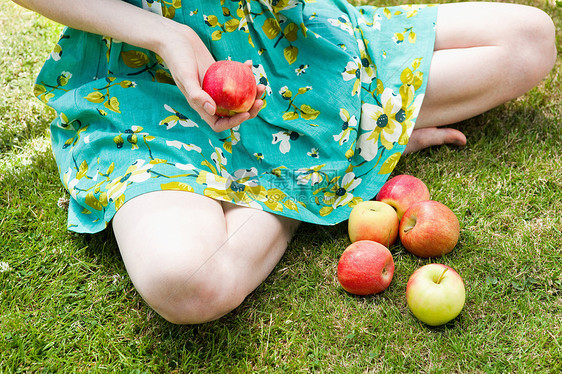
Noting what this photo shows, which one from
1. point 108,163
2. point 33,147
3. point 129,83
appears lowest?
point 33,147

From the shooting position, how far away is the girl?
1504 millimetres

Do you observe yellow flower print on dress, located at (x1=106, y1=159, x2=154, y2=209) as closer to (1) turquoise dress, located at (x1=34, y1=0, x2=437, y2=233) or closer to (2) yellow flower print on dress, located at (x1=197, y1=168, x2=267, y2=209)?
(1) turquoise dress, located at (x1=34, y1=0, x2=437, y2=233)

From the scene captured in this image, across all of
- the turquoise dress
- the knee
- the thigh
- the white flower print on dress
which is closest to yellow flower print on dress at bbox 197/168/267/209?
the turquoise dress

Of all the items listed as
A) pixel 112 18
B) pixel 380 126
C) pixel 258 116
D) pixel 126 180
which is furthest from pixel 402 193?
pixel 112 18

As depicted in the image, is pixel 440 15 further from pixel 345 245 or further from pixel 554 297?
pixel 554 297

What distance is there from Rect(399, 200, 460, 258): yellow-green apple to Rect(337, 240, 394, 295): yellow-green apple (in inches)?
4.8

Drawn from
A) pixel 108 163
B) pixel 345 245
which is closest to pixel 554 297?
pixel 345 245

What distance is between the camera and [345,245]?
1786 mm

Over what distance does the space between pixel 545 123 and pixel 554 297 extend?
0.98 metres

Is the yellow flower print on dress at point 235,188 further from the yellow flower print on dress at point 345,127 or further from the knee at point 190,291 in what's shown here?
the yellow flower print on dress at point 345,127

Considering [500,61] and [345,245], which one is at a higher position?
[500,61]

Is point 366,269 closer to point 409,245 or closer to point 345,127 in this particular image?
point 409,245

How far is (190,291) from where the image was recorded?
1409 millimetres

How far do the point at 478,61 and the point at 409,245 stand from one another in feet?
2.82
